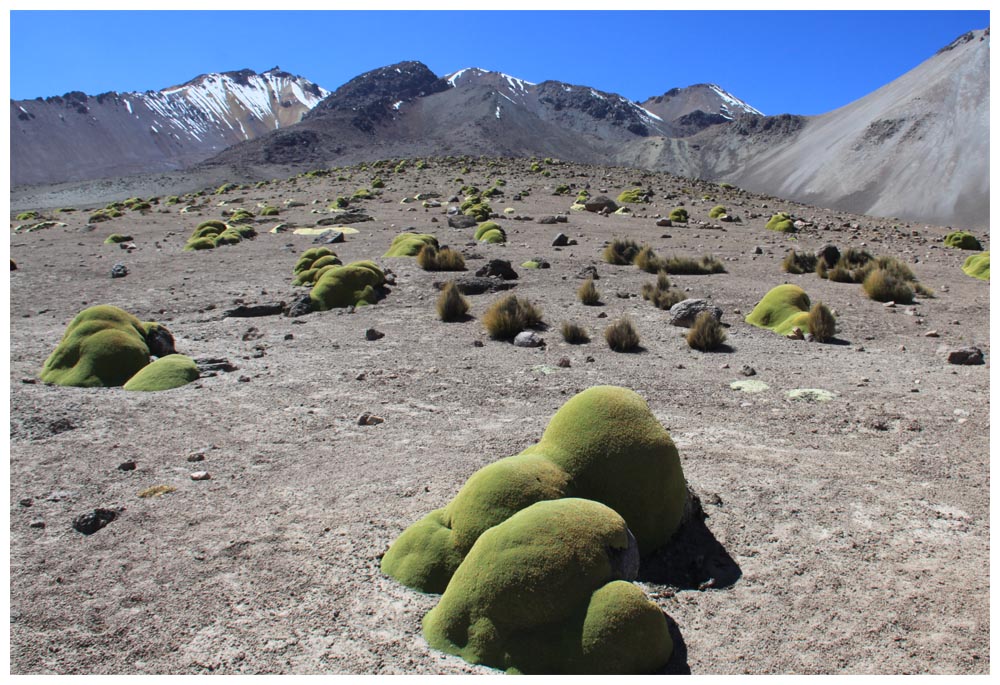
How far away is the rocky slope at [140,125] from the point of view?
98688 mm

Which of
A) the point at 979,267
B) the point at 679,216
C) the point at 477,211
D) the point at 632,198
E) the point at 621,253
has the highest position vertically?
the point at 632,198

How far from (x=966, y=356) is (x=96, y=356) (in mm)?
8641

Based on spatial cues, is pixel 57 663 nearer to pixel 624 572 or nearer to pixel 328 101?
pixel 624 572

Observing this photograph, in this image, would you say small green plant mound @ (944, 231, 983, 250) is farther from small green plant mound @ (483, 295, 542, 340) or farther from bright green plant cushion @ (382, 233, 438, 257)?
small green plant mound @ (483, 295, 542, 340)

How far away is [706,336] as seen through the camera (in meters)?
8.17

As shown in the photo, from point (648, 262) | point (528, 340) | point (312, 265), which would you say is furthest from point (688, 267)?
point (312, 265)

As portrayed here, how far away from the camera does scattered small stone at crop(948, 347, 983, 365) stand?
7129 mm

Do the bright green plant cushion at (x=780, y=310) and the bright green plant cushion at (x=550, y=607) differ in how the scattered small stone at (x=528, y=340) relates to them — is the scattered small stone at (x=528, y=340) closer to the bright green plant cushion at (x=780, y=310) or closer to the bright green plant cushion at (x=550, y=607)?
the bright green plant cushion at (x=780, y=310)

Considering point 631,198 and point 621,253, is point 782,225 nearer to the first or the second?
point 631,198

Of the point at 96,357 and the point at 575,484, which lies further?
the point at 96,357

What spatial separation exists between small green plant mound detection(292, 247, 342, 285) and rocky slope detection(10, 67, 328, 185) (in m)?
88.0

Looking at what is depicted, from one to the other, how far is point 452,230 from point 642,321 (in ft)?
34.8

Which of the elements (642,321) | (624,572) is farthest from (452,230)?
(624,572)

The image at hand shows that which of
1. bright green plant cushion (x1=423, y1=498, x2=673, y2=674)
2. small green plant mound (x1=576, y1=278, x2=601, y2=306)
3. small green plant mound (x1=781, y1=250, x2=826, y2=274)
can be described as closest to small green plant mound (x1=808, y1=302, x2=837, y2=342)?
small green plant mound (x1=576, y1=278, x2=601, y2=306)
